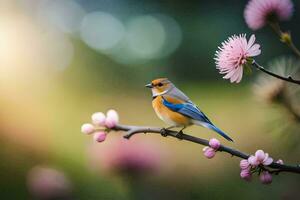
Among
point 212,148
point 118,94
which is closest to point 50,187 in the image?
Answer: point 212,148

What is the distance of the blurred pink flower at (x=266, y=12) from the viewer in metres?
0.39

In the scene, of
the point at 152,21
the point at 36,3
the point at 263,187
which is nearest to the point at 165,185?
the point at 263,187

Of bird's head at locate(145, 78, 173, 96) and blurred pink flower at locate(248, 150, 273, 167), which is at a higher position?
bird's head at locate(145, 78, 173, 96)

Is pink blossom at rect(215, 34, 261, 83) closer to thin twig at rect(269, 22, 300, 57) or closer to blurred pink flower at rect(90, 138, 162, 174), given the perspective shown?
thin twig at rect(269, 22, 300, 57)

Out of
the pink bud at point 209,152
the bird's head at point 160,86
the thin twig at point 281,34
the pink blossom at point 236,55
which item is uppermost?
the bird's head at point 160,86

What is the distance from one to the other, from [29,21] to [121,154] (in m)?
1.73

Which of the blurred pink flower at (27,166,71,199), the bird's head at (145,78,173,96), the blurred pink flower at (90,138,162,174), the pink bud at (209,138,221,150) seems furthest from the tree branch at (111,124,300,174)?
the blurred pink flower at (27,166,71,199)

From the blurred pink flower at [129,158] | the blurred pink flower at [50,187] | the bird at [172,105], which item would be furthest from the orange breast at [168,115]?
the blurred pink flower at [50,187]

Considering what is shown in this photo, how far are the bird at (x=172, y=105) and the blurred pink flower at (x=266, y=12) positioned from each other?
78 mm

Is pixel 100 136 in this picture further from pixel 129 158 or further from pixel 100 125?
pixel 129 158

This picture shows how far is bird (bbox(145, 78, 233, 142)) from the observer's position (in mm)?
441

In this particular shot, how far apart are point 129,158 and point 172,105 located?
261 mm

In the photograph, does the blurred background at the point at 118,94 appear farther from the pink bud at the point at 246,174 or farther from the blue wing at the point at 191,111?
the pink bud at the point at 246,174

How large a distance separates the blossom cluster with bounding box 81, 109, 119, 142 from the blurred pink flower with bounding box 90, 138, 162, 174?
35 centimetres
